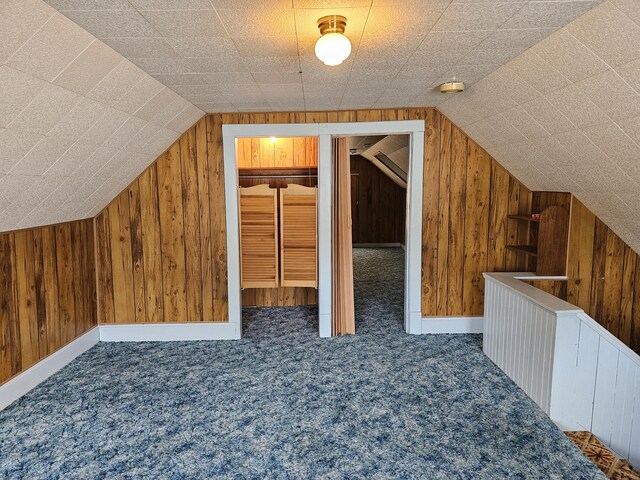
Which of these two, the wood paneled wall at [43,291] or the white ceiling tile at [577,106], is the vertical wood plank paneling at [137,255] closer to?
the wood paneled wall at [43,291]

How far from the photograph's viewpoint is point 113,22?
→ 5.59 ft

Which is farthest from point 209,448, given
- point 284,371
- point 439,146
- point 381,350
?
point 439,146

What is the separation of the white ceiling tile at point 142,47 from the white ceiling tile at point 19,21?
13.7 inches

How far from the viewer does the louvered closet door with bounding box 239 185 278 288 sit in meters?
4.25

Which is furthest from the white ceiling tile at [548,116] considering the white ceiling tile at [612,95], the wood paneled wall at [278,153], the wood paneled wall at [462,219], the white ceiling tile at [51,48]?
the wood paneled wall at [278,153]

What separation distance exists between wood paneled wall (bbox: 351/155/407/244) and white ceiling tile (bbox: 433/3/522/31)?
7.39 metres

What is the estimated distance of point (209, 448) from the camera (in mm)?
2211

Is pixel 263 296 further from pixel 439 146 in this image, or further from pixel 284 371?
pixel 439 146

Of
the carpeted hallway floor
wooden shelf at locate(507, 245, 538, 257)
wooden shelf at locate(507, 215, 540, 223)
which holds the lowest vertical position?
the carpeted hallway floor

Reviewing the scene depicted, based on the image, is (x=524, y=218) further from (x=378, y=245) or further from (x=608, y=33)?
(x=378, y=245)

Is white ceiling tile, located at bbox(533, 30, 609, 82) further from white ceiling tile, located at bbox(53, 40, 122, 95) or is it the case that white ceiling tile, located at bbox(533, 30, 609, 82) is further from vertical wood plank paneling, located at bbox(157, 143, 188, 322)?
vertical wood plank paneling, located at bbox(157, 143, 188, 322)

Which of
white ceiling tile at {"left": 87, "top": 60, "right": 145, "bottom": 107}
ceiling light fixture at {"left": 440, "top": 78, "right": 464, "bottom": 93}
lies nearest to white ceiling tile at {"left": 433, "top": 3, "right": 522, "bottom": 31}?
ceiling light fixture at {"left": 440, "top": 78, "right": 464, "bottom": 93}

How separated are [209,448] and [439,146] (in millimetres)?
2912

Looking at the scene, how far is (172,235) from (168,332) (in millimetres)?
871
